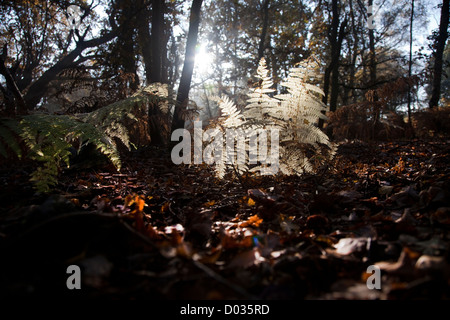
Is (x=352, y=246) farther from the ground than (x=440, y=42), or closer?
closer

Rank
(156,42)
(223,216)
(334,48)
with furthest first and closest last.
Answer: (334,48) < (156,42) < (223,216)

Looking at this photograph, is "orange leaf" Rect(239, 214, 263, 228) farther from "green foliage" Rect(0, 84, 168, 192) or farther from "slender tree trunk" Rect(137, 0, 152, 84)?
"slender tree trunk" Rect(137, 0, 152, 84)

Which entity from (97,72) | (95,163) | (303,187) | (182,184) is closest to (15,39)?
(97,72)

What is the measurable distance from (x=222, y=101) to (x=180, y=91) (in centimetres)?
237

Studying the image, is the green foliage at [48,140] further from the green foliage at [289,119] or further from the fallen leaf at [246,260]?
the fallen leaf at [246,260]

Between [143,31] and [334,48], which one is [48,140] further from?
[143,31]

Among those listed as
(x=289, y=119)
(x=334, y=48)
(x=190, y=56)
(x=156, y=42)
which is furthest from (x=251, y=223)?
(x=334, y=48)

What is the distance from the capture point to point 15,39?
487 inches

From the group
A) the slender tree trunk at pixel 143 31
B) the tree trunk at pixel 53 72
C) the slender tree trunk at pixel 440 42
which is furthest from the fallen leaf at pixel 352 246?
the slender tree trunk at pixel 440 42

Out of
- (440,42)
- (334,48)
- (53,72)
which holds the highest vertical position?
(440,42)

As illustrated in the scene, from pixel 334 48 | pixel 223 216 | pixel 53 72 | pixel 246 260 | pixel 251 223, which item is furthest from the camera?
pixel 53 72

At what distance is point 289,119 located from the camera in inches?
87.1

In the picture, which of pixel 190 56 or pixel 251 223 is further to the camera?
pixel 190 56
